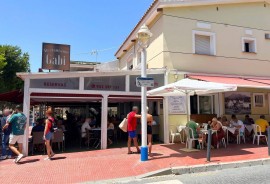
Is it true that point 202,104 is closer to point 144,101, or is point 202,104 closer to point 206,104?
point 206,104

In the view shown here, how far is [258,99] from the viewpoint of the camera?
14.2 metres

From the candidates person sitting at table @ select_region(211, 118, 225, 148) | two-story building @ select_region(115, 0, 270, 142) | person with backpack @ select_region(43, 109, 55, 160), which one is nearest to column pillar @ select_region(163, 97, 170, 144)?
two-story building @ select_region(115, 0, 270, 142)

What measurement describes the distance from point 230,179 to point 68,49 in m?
13.5

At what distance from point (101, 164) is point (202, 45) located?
28.7 feet

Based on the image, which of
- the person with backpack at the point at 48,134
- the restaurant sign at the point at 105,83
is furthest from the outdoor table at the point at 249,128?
the person with backpack at the point at 48,134

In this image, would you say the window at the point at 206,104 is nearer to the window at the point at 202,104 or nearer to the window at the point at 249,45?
the window at the point at 202,104

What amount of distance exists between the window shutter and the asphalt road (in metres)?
7.58

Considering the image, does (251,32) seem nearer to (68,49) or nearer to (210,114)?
(210,114)

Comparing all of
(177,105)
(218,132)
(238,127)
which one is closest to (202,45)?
(177,105)

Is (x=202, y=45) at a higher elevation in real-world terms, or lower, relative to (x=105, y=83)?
higher

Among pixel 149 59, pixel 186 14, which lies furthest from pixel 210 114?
pixel 186 14

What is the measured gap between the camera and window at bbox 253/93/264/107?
Result: 14086 mm

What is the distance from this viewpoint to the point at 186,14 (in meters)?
12.7

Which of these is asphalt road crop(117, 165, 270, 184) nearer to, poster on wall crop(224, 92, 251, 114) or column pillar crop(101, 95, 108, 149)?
column pillar crop(101, 95, 108, 149)
